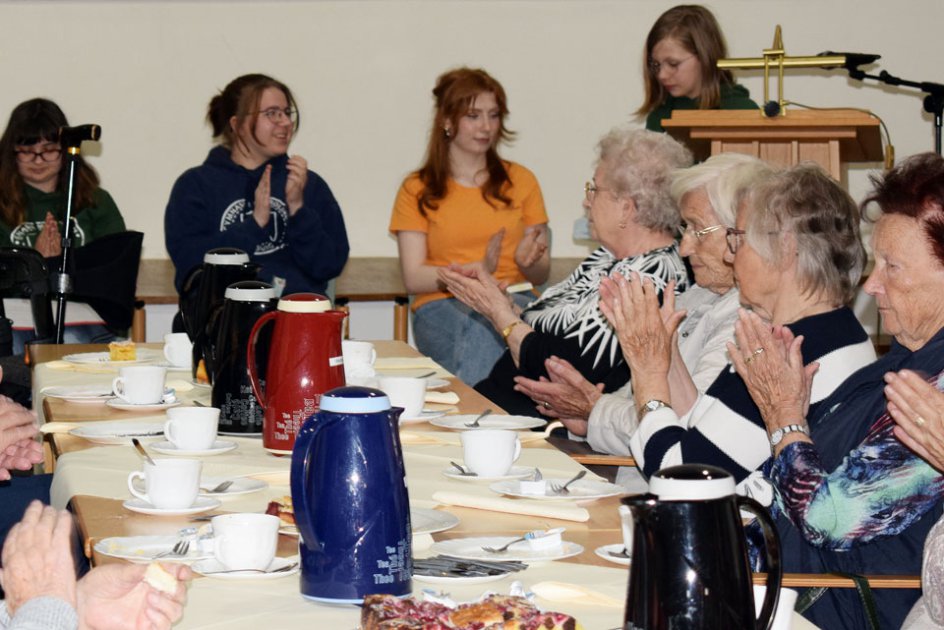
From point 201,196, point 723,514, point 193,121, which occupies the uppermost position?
point 193,121

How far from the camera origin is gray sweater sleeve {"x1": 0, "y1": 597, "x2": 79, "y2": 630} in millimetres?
1094

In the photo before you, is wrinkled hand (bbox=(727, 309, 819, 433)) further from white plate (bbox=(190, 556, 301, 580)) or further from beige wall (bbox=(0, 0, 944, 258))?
beige wall (bbox=(0, 0, 944, 258))

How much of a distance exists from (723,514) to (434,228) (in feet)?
12.0

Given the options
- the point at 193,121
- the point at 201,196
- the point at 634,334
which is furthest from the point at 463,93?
the point at 634,334

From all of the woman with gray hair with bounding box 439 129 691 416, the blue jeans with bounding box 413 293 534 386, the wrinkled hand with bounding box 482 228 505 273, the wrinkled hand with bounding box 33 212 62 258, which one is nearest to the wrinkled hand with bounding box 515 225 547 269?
the wrinkled hand with bounding box 482 228 505 273

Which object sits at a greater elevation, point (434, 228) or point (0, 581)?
point (434, 228)

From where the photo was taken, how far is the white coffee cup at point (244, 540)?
129cm

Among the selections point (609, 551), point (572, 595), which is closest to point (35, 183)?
point (609, 551)

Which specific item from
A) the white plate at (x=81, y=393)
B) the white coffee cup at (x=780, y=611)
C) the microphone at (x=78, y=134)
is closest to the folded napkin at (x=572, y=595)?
the white coffee cup at (x=780, y=611)

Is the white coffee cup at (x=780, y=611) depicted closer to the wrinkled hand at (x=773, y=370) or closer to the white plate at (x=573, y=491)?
the white plate at (x=573, y=491)

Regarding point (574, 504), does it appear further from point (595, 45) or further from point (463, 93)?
point (595, 45)

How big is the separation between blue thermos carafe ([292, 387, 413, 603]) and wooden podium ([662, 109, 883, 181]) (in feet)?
6.76

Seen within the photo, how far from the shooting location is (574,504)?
1.63m

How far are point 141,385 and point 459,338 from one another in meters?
2.14
